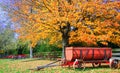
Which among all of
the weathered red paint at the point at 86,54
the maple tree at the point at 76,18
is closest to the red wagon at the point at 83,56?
the weathered red paint at the point at 86,54

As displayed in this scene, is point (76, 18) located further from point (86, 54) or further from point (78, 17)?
point (86, 54)

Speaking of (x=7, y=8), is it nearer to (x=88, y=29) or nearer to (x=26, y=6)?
(x=26, y=6)

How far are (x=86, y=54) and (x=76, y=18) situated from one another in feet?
13.1

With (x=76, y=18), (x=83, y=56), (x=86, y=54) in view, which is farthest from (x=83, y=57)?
(x=76, y=18)

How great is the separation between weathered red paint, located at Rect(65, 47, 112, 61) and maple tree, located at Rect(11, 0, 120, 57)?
8.24ft

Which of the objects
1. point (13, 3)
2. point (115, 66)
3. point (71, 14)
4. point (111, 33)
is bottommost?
point (115, 66)

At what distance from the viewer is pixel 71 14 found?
71.5 ft

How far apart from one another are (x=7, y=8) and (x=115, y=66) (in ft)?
45.4

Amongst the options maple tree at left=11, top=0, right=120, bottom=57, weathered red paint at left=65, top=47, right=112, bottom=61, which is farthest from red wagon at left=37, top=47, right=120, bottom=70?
maple tree at left=11, top=0, right=120, bottom=57

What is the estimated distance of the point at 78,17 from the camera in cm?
2181

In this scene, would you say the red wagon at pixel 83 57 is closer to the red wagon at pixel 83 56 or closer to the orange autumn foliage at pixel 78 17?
the red wagon at pixel 83 56

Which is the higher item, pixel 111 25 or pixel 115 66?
pixel 111 25

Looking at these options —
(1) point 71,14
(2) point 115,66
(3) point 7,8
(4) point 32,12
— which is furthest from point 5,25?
(2) point 115,66

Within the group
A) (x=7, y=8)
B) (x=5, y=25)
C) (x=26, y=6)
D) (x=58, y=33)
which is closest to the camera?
(x=26, y=6)
